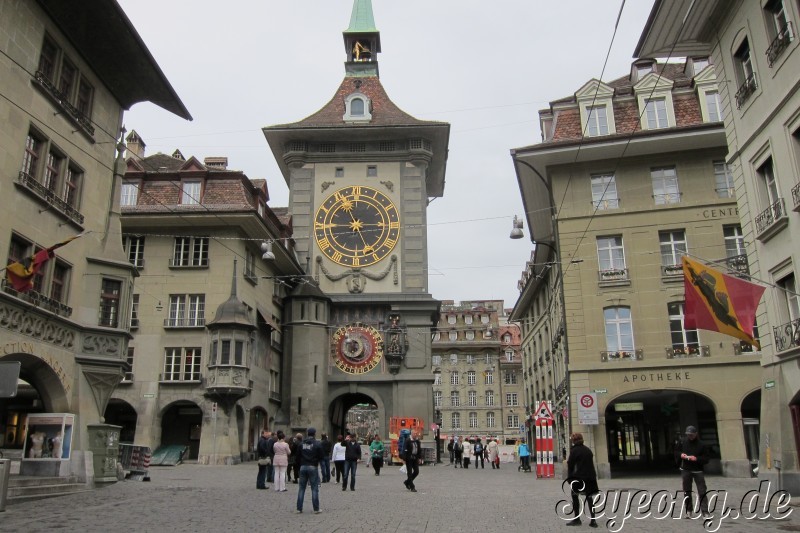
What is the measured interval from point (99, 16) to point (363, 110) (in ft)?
101

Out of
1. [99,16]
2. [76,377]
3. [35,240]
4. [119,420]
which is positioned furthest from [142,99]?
[119,420]

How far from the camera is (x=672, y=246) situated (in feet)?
93.1

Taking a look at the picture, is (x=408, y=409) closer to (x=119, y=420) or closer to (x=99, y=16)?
(x=119, y=420)

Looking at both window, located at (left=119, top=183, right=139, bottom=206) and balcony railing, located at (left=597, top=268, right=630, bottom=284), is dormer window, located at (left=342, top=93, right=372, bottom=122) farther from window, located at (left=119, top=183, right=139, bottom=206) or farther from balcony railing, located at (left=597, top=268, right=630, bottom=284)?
balcony railing, located at (left=597, top=268, right=630, bottom=284)

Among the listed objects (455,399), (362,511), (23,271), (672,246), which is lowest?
(362,511)

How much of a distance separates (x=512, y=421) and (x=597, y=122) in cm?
7007

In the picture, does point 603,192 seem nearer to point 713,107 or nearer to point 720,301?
point 713,107

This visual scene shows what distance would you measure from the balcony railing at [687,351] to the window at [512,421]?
69315 mm

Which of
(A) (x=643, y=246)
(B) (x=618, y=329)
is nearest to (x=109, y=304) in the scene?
(B) (x=618, y=329)

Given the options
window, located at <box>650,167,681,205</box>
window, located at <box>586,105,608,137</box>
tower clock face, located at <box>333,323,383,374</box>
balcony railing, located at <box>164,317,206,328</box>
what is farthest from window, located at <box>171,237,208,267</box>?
window, located at <box>650,167,681,205</box>

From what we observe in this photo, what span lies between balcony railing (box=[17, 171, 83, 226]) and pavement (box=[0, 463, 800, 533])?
761 cm

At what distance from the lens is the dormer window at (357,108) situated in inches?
1954

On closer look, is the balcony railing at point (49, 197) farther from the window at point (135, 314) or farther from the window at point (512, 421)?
the window at point (512, 421)

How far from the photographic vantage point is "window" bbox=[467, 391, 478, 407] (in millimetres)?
94375
